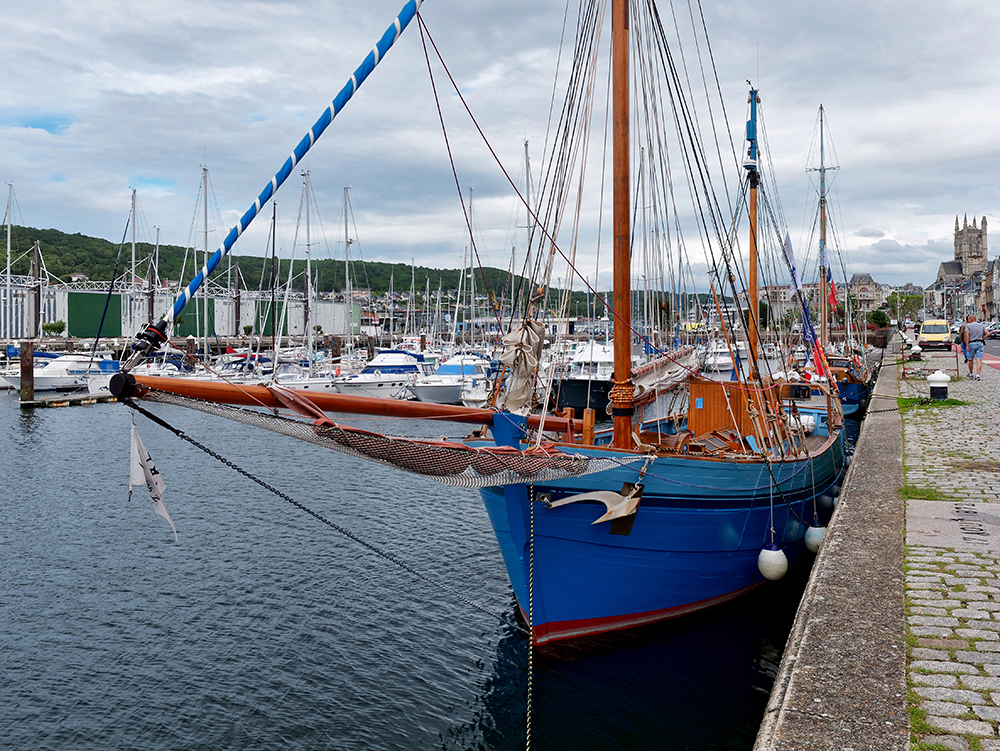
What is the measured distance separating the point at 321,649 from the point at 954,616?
723 cm

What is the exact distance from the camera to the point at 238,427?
31062 mm

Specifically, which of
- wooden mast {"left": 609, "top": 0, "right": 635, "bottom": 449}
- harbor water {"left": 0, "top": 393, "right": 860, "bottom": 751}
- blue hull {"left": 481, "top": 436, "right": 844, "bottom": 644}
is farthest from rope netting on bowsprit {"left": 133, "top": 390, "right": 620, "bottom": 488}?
harbor water {"left": 0, "top": 393, "right": 860, "bottom": 751}

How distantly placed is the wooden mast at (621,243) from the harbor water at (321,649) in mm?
2866

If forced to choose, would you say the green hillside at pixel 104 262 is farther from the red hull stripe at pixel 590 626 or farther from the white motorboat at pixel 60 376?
the red hull stripe at pixel 590 626

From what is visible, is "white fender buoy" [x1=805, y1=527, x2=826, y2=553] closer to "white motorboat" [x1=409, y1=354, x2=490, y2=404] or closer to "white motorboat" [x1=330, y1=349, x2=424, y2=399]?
"white motorboat" [x1=409, y1=354, x2=490, y2=404]

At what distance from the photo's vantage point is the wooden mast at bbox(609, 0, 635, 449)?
8836 mm

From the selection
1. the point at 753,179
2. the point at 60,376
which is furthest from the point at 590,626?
the point at 60,376

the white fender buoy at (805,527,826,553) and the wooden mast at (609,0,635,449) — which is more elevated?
the wooden mast at (609,0,635,449)

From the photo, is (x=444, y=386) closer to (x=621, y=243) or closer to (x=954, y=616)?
(x=621, y=243)

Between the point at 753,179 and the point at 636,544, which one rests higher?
the point at 753,179

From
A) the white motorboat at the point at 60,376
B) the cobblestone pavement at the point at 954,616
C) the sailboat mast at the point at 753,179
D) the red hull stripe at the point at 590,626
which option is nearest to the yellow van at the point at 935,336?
the sailboat mast at the point at 753,179

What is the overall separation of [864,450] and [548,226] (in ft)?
23.0

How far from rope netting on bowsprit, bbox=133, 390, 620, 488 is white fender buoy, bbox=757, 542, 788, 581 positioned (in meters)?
3.27

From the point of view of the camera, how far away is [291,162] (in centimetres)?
616
